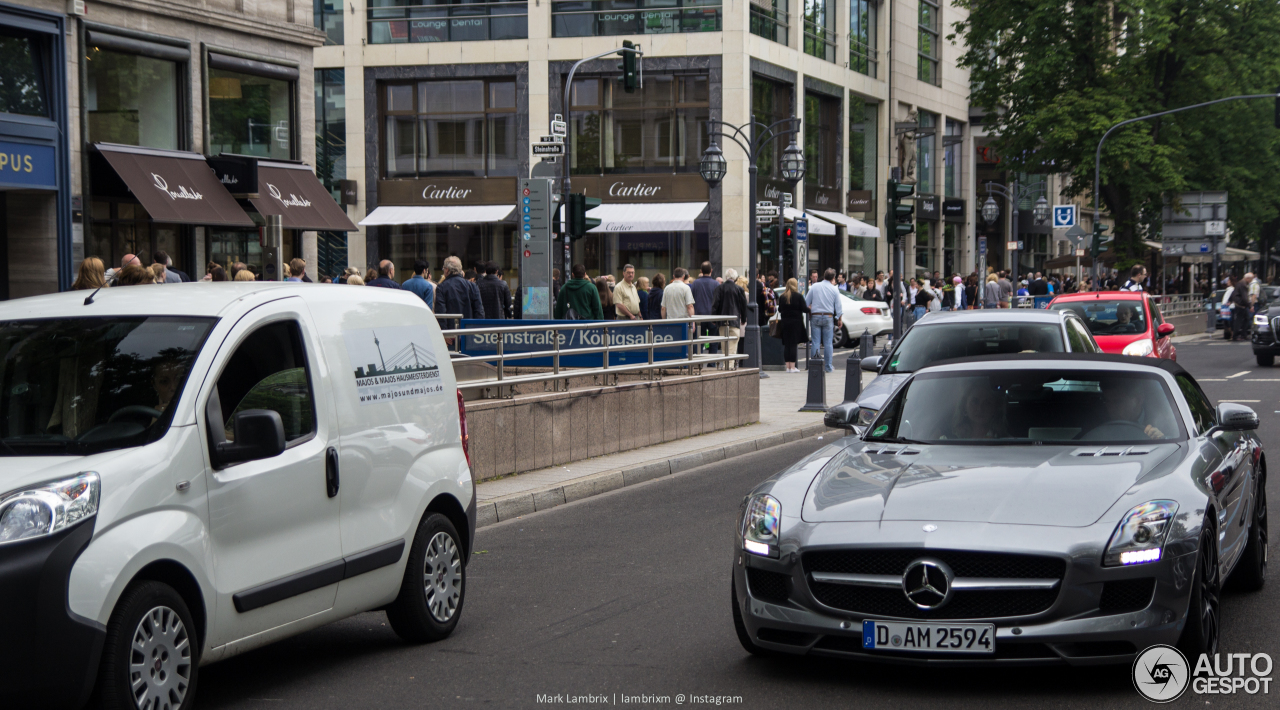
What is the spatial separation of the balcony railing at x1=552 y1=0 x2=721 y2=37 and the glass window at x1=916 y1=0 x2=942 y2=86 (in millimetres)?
17828

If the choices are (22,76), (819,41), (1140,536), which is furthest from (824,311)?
(819,41)

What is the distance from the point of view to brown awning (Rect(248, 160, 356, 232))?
25.2 m

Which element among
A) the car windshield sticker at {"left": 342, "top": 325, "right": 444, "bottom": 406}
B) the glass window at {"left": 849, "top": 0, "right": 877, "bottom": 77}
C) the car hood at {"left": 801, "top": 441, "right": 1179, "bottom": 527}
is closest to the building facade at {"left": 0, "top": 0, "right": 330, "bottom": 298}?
the car windshield sticker at {"left": 342, "top": 325, "right": 444, "bottom": 406}

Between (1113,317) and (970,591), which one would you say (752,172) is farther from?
(970,591)

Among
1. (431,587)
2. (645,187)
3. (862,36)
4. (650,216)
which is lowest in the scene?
(431,587)

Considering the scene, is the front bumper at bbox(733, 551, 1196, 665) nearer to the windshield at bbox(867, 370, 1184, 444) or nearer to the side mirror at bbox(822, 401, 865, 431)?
the windshield at bbox(867, 370, 1184, 444)

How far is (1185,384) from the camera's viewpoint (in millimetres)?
7094

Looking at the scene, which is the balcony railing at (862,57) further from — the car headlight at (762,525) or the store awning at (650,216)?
the car headlight at (762,525)

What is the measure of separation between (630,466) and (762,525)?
7422mm

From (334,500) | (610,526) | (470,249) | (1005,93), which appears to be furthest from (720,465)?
(1005,93)

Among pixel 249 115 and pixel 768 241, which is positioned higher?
pixel 249 115

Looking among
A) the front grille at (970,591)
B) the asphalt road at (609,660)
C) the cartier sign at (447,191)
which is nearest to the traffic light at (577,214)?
the asphalt road at (609,660)

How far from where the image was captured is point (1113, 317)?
20234 millimetres

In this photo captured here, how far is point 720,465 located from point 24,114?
41.0 ft
